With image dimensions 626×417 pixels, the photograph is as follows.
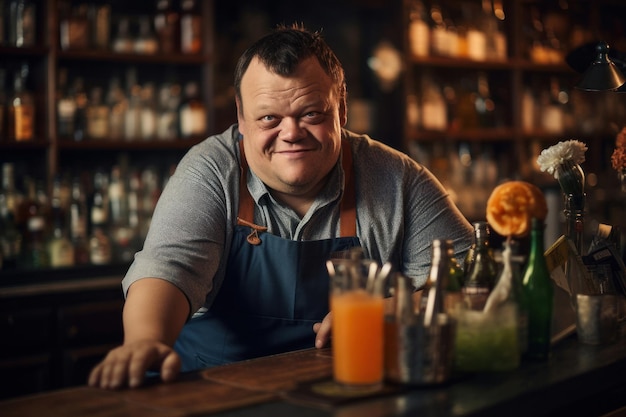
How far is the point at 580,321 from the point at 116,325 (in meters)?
2.14

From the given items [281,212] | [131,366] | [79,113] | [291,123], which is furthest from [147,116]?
[131,366]

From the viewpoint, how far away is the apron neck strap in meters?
2.05

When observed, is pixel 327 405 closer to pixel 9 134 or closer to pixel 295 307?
pixel 295 307

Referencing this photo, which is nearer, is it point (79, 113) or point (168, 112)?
point (79, 113)

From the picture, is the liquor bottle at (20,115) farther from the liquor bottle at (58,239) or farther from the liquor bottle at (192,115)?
the liquor bottle at (192,115)

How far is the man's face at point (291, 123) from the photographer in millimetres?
1924

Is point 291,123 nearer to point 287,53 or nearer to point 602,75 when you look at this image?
point 287,53

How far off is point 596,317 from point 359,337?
637mm

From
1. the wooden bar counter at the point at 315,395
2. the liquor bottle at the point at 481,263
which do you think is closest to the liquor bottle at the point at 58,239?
the wooden bar counter at the point at 315,395

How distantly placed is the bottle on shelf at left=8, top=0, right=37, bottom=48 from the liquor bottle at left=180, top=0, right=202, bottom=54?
0.69 m

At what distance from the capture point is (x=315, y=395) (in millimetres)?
1282

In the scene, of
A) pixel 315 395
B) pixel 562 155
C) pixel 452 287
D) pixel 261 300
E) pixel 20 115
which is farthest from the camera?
pixel 20 115

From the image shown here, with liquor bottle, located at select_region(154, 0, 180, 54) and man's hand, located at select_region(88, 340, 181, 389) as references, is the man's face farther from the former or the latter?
liquor bottle, located at select_region(154, 0, 180, 54)

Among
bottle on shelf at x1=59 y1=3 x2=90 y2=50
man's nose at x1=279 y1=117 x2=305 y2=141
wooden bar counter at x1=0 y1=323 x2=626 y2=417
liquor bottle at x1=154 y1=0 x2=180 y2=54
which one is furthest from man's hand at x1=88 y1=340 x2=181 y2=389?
liquor bottle at x1=154 y1=0 x2=180 y2=54
